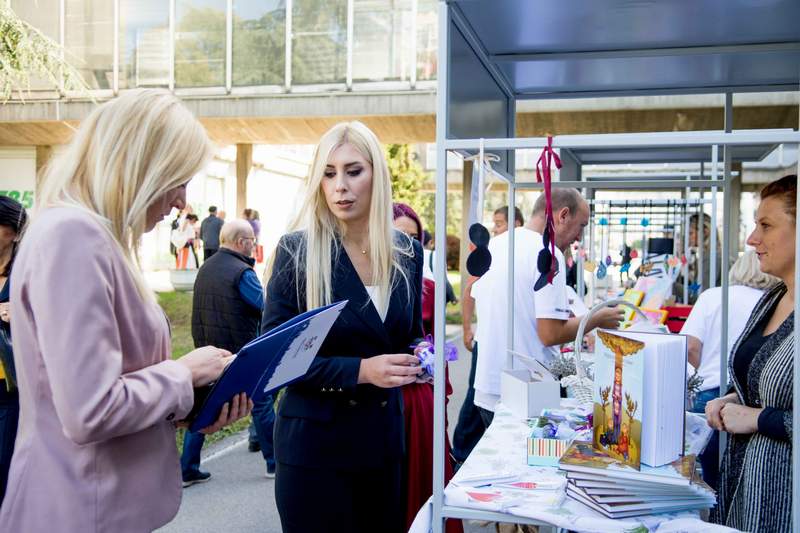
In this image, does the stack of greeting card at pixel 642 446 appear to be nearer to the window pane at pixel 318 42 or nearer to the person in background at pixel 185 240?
the window pane at pixel 318 42

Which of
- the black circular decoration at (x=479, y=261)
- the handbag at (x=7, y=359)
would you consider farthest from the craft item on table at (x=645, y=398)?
the handbag at (x=7, y=359)

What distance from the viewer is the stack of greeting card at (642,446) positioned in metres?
1.80

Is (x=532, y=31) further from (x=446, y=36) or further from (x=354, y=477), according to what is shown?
(x=354, y=477)

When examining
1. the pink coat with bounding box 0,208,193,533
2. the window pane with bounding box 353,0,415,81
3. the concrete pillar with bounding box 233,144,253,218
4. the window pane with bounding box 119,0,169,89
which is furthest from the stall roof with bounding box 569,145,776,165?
the concrete pillar with bounding box 233,144,253,218

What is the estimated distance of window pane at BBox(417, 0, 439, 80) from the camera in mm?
14242

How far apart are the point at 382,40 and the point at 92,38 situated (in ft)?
21.8

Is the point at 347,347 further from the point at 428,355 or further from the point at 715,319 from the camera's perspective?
the point at 715,319

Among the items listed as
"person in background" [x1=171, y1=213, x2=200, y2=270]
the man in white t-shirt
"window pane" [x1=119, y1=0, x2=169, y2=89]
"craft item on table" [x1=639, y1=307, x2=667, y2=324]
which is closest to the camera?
the man in white t-shirt

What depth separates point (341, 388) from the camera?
2.11m

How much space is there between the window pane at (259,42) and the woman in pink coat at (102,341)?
13.8 metres

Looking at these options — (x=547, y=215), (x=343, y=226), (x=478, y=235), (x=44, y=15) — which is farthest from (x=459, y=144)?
(x=44, y=15)

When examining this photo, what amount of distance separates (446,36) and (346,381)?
1009 mm

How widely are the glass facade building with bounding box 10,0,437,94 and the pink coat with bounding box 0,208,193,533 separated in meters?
13.2

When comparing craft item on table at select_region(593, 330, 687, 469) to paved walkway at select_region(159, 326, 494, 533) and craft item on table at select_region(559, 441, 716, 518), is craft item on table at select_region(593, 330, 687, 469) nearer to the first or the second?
craft item on table at select_region(559, 441, 716, 518)
